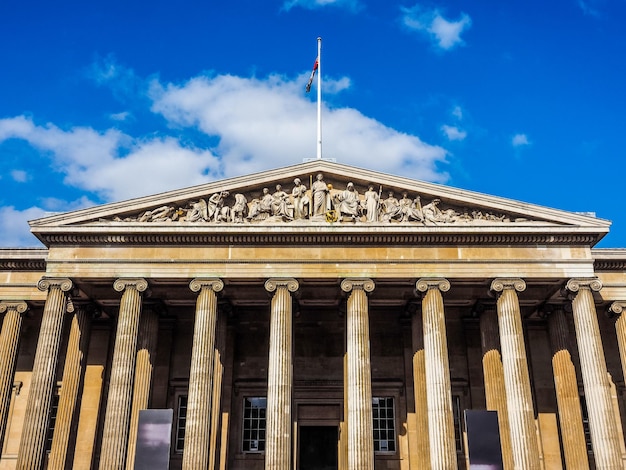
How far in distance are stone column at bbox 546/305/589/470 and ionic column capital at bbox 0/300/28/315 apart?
75.4 ft

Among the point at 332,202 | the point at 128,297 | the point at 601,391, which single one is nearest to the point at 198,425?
the point at 128,297

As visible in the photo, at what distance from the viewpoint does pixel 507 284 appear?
1039 inches

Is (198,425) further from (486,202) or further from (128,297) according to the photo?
→ (486,202)

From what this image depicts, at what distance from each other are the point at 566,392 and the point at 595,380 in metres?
2.60

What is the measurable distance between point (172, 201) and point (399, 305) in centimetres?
1109

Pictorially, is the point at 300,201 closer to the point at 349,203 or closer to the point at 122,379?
the point at 349,203

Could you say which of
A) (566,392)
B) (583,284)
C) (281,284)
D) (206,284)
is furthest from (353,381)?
(583,284)

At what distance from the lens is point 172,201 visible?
27.2m

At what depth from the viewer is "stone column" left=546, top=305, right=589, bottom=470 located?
2648 centimetres

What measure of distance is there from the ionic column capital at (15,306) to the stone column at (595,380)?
75.6 ft

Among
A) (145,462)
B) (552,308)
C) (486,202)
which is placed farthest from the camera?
(552,308)

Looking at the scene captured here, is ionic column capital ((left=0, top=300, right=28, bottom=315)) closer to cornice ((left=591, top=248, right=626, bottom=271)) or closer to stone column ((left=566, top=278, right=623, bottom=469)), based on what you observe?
stone column ((left=566, top=278, right=623, bottom=469))

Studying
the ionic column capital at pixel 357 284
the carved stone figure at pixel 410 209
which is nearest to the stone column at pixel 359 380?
the ionic column capital at pixel 357 284

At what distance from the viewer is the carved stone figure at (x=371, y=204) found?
27.0 m
